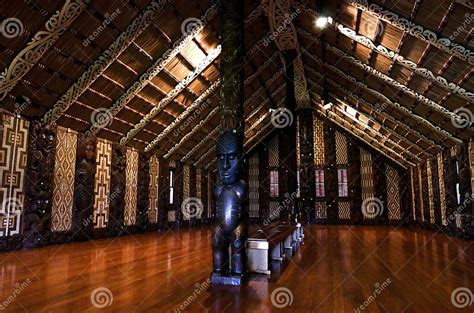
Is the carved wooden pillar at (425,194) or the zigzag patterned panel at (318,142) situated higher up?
the zigzag patterned panel at (318,142)

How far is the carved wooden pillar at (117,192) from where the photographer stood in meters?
8.00

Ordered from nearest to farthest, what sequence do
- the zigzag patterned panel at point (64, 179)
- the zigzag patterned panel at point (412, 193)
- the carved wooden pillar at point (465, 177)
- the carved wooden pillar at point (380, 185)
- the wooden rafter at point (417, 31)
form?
1. the wooden rafter at point (417, 31)
2. the zigzag patterned panel at point (64, 179)
3. the carved wooden pillar at point (465, 177)
4. the zigzag patterned panel at point (412, 193)
5. the carved wooden pillar at point (380, 185)

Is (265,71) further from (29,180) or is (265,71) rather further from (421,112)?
(29,180)

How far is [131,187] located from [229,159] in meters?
5.96

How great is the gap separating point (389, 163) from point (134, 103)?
10.4 metres

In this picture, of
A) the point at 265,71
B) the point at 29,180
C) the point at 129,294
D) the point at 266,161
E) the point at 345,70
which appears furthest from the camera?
the point at 266,161

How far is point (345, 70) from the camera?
24.6 ft

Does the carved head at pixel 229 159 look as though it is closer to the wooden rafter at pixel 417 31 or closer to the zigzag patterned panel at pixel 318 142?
the wooden rafter at pixel 417 31

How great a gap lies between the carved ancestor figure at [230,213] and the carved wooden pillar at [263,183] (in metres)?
11.5

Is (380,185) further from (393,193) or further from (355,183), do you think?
(355,183)

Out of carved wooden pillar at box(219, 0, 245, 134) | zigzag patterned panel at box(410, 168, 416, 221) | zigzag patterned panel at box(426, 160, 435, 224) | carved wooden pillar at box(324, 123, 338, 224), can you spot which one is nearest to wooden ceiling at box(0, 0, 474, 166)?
zigzag patterned panel at box(426, 160, 435, 224)

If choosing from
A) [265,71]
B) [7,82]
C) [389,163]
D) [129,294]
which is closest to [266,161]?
[389,163]

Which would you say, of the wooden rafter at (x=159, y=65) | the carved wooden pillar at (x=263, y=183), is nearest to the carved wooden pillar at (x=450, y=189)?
the wooden rafter at (x=159, y=65)

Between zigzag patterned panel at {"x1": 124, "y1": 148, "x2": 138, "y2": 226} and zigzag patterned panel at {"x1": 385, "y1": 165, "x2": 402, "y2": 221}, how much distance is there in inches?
384
